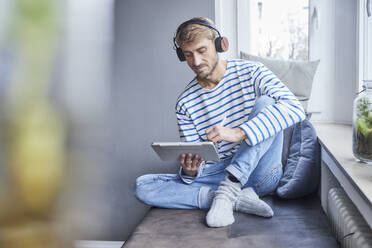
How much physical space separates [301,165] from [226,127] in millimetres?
373

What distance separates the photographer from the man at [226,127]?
4.44ft

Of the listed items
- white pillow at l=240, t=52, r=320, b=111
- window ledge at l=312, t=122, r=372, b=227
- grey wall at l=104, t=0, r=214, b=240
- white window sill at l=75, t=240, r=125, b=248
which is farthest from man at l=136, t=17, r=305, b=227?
white window sill at l=75, t=240, r=125, b=248

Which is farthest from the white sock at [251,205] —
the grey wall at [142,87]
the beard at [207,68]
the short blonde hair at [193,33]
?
the grey wall at [142,87]

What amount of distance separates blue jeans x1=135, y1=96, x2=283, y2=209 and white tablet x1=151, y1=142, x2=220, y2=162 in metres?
0.10

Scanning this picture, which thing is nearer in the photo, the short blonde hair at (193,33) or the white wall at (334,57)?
the short blonde hair at (193,33)

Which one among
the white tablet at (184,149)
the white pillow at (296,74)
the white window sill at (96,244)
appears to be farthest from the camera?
the white window sill at (96,244)

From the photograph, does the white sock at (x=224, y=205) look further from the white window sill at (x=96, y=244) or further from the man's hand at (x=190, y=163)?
the white window sill at (x=96, y=244)

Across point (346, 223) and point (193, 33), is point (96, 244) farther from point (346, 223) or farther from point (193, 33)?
point (346, 223)

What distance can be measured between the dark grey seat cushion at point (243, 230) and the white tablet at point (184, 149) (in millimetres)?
219

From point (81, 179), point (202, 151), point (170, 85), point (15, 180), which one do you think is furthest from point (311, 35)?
point (15, 180)

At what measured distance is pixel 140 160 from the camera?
2182 millimetres

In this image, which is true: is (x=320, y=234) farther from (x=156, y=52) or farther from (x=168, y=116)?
(x=156, y=52)

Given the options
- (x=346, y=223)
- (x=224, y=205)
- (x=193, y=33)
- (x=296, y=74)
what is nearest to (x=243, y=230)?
(x=224, y=205)

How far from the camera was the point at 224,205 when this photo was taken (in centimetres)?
132
